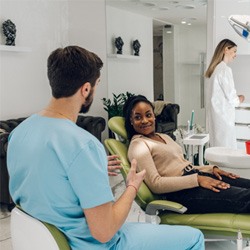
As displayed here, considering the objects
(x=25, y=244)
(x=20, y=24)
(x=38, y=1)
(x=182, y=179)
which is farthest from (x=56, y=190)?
(x=38, y=1)

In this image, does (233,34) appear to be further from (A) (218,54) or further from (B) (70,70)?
(B) (70,70)

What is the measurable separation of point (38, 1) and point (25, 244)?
3819 mm

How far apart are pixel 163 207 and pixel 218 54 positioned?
2.34 m

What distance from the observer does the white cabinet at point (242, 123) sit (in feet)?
12.6

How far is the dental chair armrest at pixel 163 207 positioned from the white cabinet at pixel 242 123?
2067mm

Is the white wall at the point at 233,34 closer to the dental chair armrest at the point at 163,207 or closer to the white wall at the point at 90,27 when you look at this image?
the white wall at the point at 90,27

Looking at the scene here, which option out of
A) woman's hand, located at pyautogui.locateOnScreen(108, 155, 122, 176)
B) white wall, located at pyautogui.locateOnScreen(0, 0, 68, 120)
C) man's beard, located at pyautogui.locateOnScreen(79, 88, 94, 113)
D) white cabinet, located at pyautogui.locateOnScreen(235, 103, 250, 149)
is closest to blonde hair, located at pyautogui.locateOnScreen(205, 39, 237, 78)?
white cabinet, located at pyautogui.locateOnScreen(235, 103, 250, 149)

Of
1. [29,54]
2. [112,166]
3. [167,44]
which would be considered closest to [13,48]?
[29,54]

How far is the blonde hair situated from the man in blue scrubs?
9.13 feet

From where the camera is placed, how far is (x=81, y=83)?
126 centimetres

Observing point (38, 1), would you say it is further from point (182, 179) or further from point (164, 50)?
point (182, 179)

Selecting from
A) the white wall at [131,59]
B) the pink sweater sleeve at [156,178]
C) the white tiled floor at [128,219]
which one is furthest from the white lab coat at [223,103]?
the pink sweater sleeve at [156,178]

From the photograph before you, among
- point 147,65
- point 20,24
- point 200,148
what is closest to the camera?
point 200,148

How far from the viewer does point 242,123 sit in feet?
12.6
